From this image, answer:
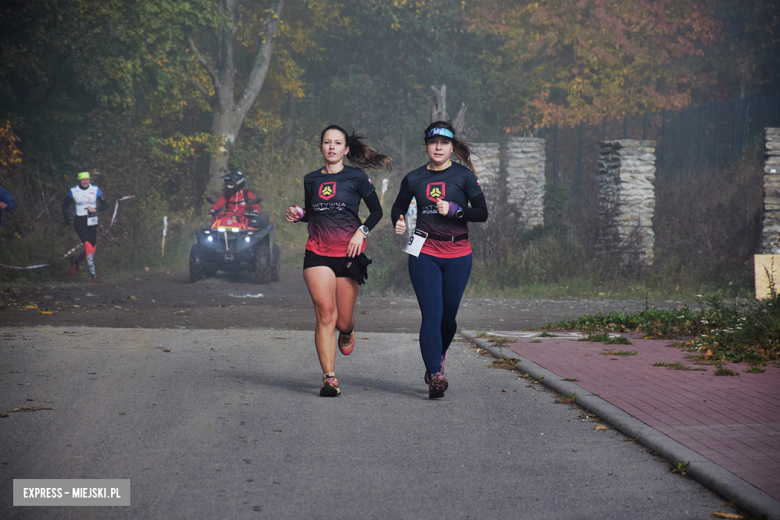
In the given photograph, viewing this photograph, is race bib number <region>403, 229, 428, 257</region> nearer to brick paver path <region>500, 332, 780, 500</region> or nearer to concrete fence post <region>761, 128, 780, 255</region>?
brick paver path <region>500, 332, 780, 500</region>

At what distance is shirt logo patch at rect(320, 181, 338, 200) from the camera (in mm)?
6793

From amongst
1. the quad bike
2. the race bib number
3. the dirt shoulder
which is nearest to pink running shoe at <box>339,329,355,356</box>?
the race bib number

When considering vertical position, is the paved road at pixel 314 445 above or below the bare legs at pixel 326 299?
below

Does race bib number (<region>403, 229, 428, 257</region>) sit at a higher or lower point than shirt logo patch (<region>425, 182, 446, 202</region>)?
lower

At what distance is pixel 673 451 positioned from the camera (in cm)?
500

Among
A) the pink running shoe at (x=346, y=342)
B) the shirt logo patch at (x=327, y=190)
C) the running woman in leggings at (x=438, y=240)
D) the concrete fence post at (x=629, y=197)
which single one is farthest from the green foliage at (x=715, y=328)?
the concrete fence post at (x=629, y=197)

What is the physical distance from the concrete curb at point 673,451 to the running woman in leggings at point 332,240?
1.92 m

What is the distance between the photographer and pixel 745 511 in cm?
408

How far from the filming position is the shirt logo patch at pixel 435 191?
22.2ft

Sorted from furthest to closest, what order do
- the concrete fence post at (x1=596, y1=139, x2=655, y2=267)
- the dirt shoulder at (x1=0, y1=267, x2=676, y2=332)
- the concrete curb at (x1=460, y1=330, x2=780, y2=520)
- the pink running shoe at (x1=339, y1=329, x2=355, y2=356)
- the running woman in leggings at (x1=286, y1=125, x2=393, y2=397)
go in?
the concrete fence post at (x1=596, y1=139, x2=655, y2=267)
the dirt shoulder at (x1=0, y1=267, x2=676, y2=332)
the pink running shoe at (x1=339, y1=329, x2=355, y2=356)
the running woman in leggings at (x1=286, y1=125, x2=393, y2=397)
the concrete curb at (x1=460, y1=330, x2=780, y2=520)

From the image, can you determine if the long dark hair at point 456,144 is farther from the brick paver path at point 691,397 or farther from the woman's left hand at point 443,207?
the brick paver path at point 691,397

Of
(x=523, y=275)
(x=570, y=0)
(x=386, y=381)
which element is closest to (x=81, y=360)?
(x=386, y=381)

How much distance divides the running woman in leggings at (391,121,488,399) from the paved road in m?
0.50

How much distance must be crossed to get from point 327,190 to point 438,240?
37.9 inches
